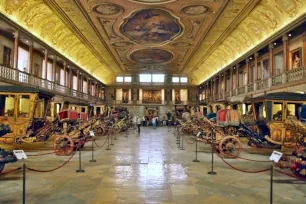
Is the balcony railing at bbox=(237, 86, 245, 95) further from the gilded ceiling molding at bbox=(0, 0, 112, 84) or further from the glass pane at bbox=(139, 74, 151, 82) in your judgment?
the glass pane at bbox=(139, 74, 151, 82)

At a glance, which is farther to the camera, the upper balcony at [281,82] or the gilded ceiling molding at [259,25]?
the gilded ceiling molding at [259,25]

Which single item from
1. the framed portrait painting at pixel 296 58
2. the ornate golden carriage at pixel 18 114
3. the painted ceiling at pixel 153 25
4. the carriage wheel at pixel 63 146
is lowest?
the carriage wheel at pixel 63 146

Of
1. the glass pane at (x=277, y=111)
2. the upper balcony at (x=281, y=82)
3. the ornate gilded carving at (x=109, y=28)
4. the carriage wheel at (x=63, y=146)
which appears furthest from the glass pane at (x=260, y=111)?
the ornate gilded carving at (x=109, y=28)

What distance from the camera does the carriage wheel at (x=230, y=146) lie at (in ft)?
29.8

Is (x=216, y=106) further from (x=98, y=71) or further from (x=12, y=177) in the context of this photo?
(x=98, y=71)

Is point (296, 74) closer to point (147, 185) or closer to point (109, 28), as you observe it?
point (147, 185)

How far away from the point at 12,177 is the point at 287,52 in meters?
18.2

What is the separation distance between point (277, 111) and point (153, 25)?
1524 centimetres

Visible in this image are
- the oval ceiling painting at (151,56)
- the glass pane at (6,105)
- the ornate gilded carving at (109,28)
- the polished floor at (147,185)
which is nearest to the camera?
the polished floor at (147,185)

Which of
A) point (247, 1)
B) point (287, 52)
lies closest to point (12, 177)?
point (247, 1)

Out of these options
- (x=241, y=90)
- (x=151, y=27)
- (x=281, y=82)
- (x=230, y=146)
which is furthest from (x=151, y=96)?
(x=230, y=146)

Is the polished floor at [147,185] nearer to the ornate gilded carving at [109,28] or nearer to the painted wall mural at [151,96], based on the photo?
the ornate gilded carving at [109,28]

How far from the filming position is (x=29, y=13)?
1698cm

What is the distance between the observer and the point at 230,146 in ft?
30.1
